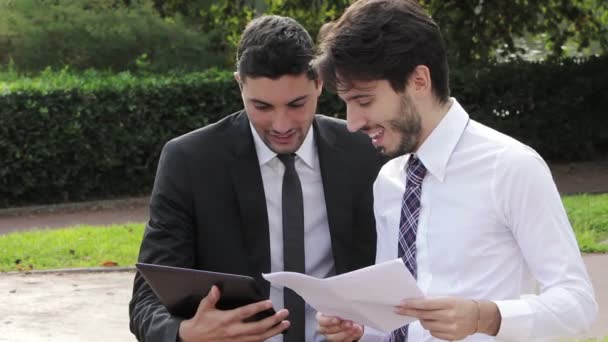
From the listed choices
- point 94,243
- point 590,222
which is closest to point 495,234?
point 590,222

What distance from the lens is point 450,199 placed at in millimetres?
2965

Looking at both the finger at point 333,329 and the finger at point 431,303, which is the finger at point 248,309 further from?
the finger at point 431,303

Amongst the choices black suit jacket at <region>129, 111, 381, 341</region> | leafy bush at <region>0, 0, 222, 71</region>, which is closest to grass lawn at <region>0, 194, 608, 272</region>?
leafy bush at <region>0, 0, 222, 71</region>

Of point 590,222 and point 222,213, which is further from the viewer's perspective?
point 590,222

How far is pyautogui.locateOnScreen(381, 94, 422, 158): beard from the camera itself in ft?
9.62

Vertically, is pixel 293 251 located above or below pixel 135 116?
above

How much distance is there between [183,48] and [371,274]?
14188mm

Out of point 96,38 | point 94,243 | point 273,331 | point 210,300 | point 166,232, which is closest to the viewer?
point 210,300

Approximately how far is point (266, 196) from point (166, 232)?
353 mm

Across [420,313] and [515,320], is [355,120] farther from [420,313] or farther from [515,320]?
[515,320]

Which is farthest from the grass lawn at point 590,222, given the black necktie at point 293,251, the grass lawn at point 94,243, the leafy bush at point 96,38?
the leafy bush at point 96,38

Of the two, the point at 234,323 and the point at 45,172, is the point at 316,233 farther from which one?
the point at 45,172

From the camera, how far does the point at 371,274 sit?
Answer: 2.68m

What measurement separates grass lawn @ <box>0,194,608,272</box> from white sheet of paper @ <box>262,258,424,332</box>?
6278 millimetres
